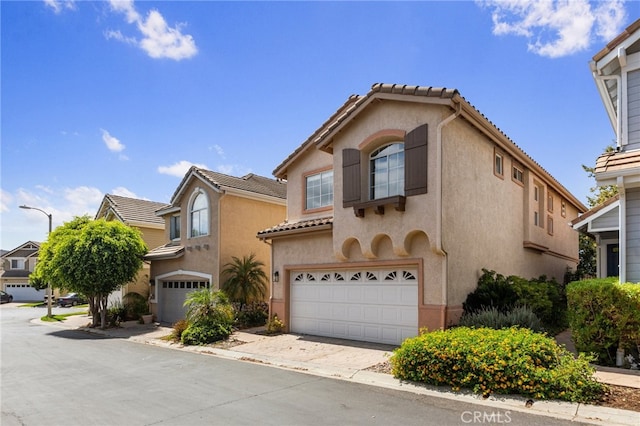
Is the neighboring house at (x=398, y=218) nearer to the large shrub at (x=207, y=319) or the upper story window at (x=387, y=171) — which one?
the upper story window at (x=387, y=171)

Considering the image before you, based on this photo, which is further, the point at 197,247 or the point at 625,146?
the point at 197,247

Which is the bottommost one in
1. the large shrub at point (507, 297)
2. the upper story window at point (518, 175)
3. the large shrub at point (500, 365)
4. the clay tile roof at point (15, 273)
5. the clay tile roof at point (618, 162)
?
the clay tile roof at point (15, 273)

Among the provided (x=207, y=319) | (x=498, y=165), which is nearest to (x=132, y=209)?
(x=207, y=319)

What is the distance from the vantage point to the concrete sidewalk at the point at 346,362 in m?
7.21

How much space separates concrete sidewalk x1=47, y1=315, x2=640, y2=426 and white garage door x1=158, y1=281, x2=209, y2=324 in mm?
2231

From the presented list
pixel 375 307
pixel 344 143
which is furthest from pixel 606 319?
pixel 344 143

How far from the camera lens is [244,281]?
64.7 feet

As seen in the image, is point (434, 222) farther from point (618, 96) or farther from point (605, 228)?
point (605, 228)

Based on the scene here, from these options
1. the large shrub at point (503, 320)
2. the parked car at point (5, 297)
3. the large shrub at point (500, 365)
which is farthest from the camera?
the parked car at point (5, 297)

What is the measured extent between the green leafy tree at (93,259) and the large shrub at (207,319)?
6426 mm

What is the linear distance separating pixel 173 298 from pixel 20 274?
4227cm

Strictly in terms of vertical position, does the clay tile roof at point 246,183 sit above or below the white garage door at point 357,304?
above

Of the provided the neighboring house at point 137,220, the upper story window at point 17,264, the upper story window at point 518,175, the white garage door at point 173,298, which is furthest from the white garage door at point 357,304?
the upper story window at point 17,264

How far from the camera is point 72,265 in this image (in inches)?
817
